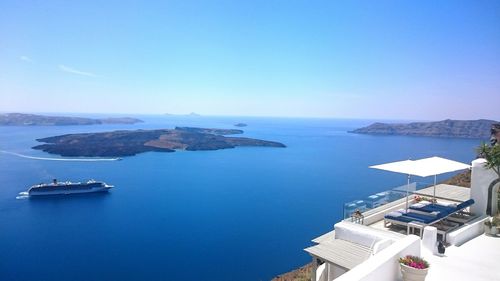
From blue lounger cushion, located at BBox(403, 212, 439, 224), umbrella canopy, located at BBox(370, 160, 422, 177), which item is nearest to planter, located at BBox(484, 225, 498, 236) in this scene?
blue lounger cushion, located at BBox(403, 212, 439, 224)

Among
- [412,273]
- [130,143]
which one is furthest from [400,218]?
[130,143]

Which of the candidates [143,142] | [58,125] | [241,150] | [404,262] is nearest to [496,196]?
[404,262]

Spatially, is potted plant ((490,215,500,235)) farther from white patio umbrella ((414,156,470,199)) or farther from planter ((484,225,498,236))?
white patio umbrella ((414,156,470,199))

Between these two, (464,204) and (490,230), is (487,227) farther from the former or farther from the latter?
(464,204)

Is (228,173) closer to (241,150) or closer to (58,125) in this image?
(241,150)

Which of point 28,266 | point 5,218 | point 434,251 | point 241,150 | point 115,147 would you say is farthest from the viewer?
point 241,150

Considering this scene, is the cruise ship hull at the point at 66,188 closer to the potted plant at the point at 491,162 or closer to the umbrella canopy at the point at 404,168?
the umbrella canopy at the point at 404,168
